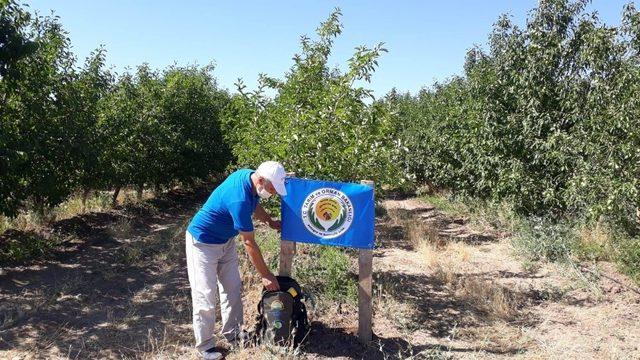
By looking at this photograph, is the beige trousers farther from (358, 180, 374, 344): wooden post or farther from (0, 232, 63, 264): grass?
(0, 232, 63, 264): grass

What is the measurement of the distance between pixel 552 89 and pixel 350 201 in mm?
5568

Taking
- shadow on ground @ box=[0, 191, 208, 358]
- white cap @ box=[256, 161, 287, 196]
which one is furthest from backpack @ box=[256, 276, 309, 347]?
shadow on ground @ box=[0, 191, 208, 358]

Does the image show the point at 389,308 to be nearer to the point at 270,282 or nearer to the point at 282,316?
the point at 282,316

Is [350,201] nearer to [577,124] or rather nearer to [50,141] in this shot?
[577,124]

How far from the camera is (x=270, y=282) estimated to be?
3885 mm

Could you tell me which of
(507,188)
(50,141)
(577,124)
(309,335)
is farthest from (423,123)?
(309,335)

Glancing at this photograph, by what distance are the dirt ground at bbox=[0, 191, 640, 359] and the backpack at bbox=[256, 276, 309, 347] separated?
141 mm

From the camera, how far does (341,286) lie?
525 cm

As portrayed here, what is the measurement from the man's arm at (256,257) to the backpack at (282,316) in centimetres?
8

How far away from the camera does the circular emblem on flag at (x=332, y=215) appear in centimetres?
420

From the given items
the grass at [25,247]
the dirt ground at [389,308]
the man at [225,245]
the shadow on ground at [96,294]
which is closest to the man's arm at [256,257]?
the man at [225,245]

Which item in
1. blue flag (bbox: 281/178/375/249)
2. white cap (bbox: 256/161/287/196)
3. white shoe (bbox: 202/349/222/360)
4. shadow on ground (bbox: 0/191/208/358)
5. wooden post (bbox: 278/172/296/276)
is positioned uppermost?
white cap (bbox: 256/161/287/196)

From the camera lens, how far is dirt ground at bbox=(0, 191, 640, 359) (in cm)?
427

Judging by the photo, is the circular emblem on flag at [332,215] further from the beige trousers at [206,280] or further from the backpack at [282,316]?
the beige trousers at [206,280]
